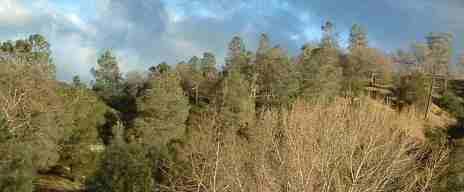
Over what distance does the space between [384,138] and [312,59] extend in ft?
138

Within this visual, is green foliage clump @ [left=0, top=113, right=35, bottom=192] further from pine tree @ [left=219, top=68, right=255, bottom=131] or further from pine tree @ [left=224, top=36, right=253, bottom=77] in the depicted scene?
pine tree @ [left=224, top=36, right=253, bottom=77]

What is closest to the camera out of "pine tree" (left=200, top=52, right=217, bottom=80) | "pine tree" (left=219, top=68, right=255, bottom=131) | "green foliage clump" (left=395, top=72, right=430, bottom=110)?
"pine tree" (left=219, top=68, right=255, bottom=131)

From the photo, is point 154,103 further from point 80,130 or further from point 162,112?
point 80,130

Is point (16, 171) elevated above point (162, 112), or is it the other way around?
point (162, 112)

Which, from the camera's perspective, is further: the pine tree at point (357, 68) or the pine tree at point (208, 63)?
the pine tree at point (208, 63)

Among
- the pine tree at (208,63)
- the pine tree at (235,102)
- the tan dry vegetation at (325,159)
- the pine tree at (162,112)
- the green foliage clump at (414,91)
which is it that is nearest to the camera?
the tan dry vegetation at (325,159)

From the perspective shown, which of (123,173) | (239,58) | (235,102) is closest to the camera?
(123,173)

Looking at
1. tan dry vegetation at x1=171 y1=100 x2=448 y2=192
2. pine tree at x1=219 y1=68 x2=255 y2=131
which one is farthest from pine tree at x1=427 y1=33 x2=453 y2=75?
tan dry vegetation at x1=171 y1=100 x2=448 y2=192

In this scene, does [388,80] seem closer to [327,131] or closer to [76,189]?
[76,189]

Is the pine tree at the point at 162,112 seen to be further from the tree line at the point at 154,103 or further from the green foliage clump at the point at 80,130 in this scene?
the green foliage clump at the point at 80,130

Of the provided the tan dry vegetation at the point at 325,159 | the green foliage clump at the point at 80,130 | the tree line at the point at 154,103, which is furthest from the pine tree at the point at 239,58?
the tan dry vegetation at the point at 325,159

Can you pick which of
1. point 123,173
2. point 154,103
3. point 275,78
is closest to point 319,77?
point 275,78

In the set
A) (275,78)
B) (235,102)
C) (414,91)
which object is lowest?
(235,102)

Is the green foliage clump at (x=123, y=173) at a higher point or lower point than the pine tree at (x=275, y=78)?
lower
